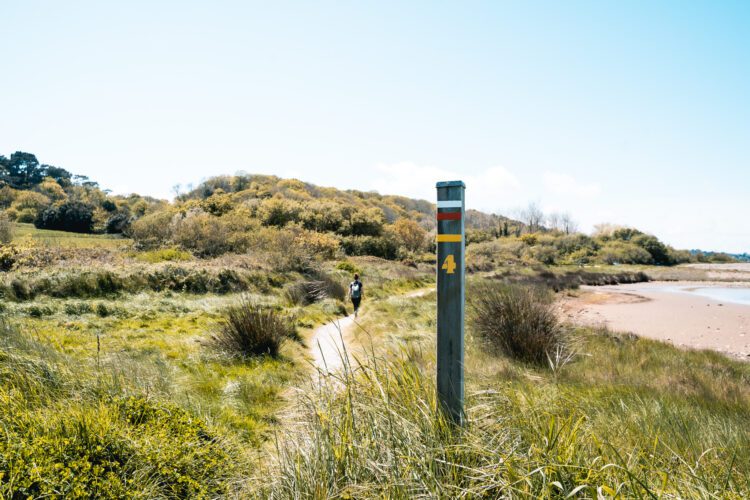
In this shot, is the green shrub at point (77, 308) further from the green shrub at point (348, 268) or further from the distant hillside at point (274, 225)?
the green shrub at point (348, 268)

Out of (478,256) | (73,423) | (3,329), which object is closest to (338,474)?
(73,423)

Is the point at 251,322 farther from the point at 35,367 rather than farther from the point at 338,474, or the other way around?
the point at 338,474

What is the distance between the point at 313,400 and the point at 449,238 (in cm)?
170

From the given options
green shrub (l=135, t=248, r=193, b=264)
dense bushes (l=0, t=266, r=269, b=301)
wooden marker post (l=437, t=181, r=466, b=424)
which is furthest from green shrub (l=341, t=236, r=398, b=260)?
wooden marker post (l=437, t=181, r=466, b=424)

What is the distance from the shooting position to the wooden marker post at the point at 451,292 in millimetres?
2604

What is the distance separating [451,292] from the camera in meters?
2.63

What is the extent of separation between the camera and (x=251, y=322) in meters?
7.30

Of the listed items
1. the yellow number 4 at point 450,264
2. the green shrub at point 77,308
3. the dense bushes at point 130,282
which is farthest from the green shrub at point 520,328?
the dense bushes at point 130,282

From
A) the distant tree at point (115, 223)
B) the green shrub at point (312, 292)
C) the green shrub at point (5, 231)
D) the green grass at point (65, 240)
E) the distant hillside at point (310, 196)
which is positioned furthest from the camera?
the distant hillside at point (310, 196)

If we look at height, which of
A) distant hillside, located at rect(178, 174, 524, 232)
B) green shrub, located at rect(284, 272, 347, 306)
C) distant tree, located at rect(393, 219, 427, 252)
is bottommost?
green shrub, located at rect(284, 272, 347, 306)

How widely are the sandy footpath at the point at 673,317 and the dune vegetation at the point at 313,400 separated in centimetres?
351

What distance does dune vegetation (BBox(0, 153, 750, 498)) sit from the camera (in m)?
2.26

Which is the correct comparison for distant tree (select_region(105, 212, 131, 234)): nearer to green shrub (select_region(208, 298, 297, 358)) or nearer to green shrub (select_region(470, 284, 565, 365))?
green shrub (select_region(208, 298, 297, 358))

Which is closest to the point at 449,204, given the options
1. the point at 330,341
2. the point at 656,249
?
the point at 330,341
